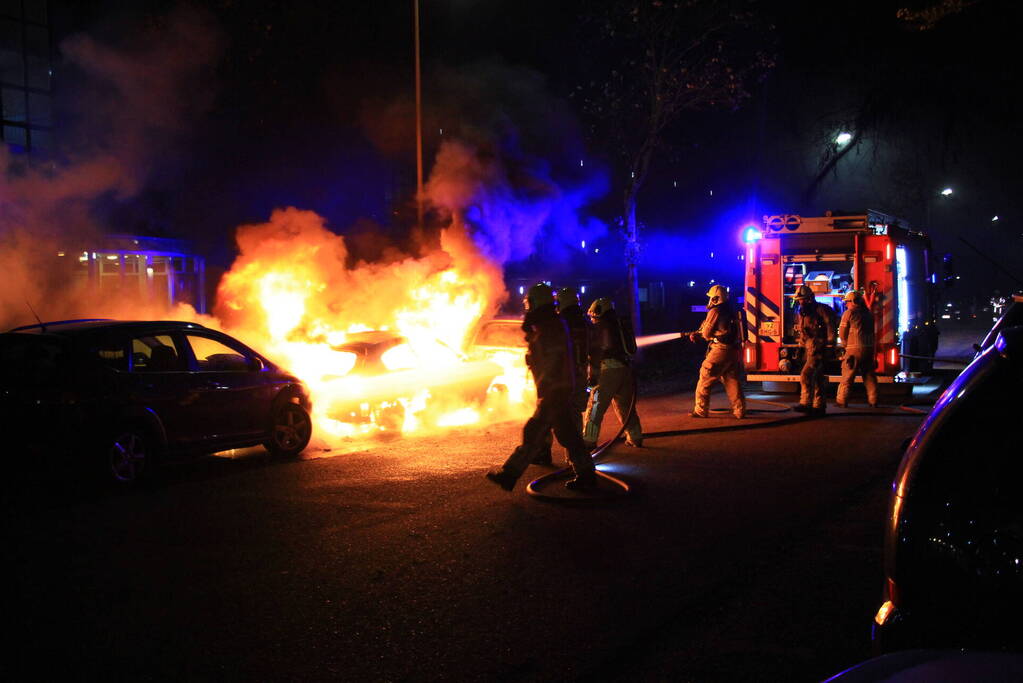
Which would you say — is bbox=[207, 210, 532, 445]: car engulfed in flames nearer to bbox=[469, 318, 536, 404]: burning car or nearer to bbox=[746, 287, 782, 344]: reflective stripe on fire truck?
bbox=[469, 318, 536, 404]: burning car

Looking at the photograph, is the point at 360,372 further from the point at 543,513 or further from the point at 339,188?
the point at 339,188

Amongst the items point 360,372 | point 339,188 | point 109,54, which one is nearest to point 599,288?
point 339,188

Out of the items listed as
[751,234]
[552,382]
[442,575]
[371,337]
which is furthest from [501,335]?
[442,575]

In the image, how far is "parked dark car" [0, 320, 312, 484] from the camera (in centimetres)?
729

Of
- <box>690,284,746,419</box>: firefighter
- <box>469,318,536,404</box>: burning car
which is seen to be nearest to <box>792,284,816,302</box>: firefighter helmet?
<box>690,284,746,419</box>: firefighter

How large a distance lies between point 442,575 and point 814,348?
337 inches

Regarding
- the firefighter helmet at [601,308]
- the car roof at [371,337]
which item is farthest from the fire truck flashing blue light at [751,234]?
the car roof at [371,337]

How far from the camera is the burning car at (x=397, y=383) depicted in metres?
11.4

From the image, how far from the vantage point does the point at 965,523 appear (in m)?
2.38

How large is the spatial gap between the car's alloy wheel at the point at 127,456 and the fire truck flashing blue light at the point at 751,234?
1034 cm

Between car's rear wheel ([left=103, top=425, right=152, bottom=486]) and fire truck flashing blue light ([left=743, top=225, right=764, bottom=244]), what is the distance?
10.3 meters

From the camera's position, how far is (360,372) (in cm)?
1138

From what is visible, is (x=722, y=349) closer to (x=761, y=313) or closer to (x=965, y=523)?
(x=761, y=313)

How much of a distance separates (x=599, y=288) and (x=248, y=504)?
35.1m
